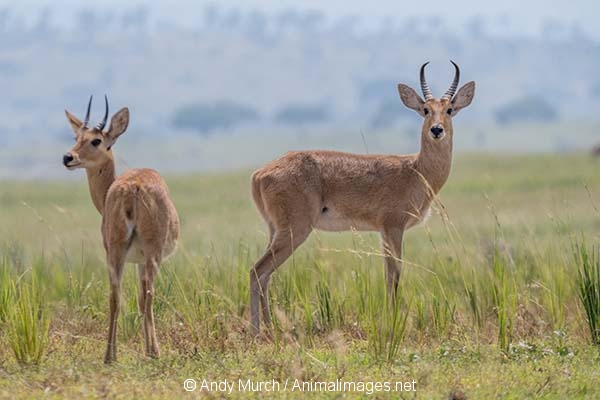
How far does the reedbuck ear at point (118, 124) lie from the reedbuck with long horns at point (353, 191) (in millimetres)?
1550

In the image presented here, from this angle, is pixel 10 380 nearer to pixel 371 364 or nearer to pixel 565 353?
pixel 371 364

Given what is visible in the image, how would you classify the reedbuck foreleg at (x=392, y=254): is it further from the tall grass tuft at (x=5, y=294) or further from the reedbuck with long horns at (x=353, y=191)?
the tall grass tuft at (x=5, y=294)

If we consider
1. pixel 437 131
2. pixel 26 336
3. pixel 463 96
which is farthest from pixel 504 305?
pixel 26 336

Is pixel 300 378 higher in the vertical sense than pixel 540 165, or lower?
lower

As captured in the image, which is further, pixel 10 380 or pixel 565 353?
pixel 565 353

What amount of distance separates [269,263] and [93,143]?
2015 mm

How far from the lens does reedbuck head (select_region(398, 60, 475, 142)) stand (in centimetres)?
1150

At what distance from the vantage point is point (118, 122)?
34.2 feet

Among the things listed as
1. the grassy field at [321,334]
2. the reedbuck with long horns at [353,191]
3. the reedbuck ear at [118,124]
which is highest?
the reedbuck ear at [118,124]

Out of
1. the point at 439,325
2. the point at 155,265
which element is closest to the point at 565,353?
the point at 439,325

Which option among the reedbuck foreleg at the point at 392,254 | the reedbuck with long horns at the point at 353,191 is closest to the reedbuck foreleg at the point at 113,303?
the reedbuck with long horns at the point at 353,191

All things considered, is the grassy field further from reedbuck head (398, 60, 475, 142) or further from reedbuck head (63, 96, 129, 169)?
reedbuck head (398, 60, 475, 142)

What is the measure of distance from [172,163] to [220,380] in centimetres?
14275

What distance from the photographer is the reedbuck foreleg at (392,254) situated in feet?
36.1
